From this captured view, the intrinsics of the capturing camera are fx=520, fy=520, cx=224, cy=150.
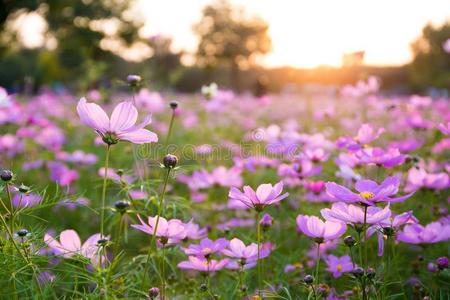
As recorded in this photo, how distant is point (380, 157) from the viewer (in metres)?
1.31

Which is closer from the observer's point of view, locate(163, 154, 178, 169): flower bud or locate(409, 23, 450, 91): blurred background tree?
locate(163, 154, 178, 169): flower bud

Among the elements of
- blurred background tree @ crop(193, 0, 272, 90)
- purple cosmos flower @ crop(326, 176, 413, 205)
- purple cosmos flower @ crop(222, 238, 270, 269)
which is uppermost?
purple cosmos flower @ crop(326, 176, 413, 205)

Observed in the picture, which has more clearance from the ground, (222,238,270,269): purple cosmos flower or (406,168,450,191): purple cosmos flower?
(222,238,270,269): purple cosmos flower

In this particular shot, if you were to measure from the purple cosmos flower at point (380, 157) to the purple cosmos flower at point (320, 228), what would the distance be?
0.30 meters

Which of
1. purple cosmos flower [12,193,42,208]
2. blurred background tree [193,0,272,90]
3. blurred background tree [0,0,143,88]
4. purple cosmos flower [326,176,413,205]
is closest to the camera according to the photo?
purple cosmos flower [326,176,413,205]

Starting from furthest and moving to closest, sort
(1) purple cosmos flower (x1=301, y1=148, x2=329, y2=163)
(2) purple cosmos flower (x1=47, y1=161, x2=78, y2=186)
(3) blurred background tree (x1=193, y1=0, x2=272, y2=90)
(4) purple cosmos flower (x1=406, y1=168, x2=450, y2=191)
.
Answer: (3) blurred background tree (x1=193, y1=0, x2=272, y2=90) < (2) purple cosmos flower (x1=47, y1=161, x2=78, y2=186) < (1) purple cosmos flower (x1=301, y1=148, x2=329, y2=163) < (4) purple cosmos flower (x1=406, y1=168, x2=450, y2=191)

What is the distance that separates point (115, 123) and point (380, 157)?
2.25 feet

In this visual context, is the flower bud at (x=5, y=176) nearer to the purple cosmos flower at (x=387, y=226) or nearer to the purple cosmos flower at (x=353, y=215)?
Result: the purple cosmos flower at (x=353, y=215)

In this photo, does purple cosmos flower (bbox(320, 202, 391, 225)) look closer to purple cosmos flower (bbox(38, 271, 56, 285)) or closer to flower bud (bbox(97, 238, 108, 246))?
flower bud (bbox(97, 238, 108, 246))

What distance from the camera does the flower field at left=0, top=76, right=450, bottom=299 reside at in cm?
100

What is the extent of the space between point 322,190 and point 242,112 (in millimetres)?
4200

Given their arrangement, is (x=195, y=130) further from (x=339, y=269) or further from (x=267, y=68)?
(x=267, y=68)

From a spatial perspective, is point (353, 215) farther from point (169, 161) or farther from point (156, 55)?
point (156, 55)

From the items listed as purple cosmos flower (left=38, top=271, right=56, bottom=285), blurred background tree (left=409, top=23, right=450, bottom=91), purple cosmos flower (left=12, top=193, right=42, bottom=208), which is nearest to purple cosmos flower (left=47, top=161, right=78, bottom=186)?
purple cosmos flower (left=12, top=193, right=42, bottom=208)
